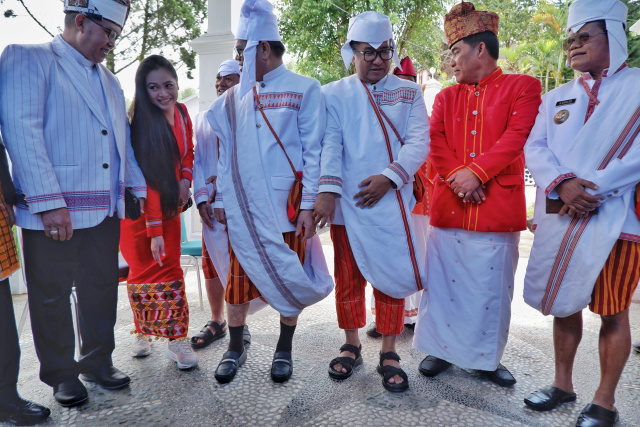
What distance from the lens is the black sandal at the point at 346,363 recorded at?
2578 millimetres

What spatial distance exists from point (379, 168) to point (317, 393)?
119cm

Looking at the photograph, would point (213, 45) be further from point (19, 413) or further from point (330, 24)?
point (330, 24)

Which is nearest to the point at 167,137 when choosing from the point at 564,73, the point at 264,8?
the point at 264,8

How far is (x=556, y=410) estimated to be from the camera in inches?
90.4

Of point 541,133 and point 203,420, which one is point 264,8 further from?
point 203,420

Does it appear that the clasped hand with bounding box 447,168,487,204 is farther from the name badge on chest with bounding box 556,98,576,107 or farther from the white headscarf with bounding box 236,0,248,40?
the white headscarf with bounding box 236,0,248,40

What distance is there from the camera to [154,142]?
2.58m

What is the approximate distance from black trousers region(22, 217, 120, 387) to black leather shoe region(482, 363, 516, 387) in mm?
2018

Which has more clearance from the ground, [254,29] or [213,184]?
[254,29]

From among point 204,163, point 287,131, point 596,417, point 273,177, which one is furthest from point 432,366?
point 204,163

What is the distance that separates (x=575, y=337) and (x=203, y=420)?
1.79 meters

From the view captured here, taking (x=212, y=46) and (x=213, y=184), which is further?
(x=212, y=46)

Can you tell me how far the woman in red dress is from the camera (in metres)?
2.57

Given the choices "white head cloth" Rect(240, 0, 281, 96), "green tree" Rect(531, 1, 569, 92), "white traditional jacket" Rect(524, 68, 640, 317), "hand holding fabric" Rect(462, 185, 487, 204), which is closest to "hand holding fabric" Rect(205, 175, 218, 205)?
"white head cloth" Rect(240, 0, 281, 96)
